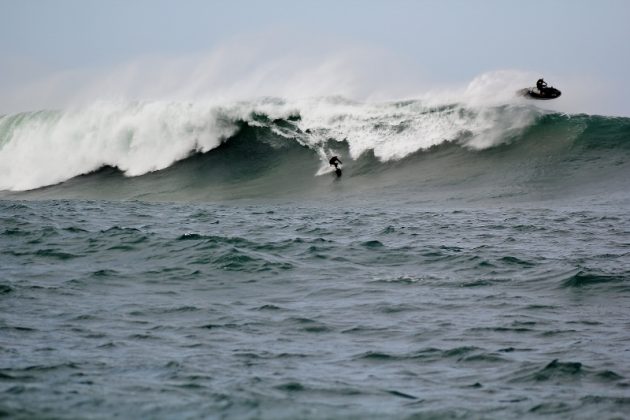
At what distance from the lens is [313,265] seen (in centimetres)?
1159

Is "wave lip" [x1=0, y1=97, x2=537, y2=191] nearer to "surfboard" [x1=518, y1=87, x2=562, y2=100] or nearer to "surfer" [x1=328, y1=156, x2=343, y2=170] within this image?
"surfboard" [x1=518, y1=87, x2=562, y2=100]

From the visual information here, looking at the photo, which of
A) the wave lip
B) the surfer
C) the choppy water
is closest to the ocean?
the choppy water

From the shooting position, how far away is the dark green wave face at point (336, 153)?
21625 mm

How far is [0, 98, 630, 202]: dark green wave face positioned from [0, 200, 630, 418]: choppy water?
643cm

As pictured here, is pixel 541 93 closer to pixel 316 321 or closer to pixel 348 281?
pixel 348 281

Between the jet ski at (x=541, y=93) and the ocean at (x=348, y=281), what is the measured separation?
391 mm

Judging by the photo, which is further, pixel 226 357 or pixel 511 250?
pixel 511 250

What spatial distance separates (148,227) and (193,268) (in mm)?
4368

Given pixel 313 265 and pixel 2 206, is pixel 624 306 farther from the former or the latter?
pixel 2 206

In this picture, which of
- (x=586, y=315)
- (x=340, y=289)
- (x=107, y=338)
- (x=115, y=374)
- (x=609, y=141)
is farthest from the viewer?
(x=609, y=141)

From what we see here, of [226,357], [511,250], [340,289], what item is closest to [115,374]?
[226,357]

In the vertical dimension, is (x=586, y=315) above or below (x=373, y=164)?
below

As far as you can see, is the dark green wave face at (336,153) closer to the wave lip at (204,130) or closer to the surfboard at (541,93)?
the wave lip at (204,130)

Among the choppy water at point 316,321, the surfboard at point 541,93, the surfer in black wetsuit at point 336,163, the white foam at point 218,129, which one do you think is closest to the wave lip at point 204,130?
the white foam at point 218,129
